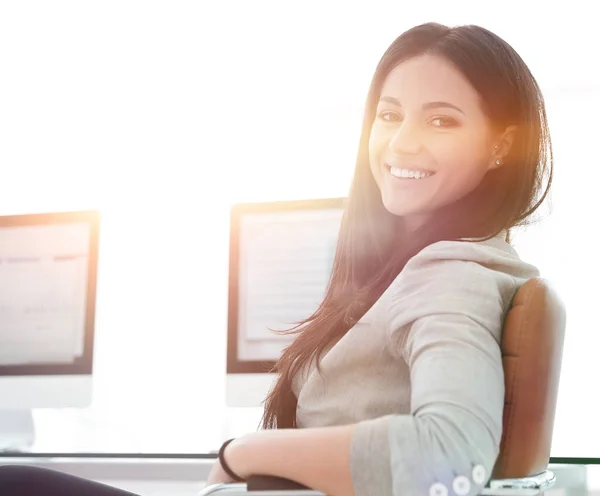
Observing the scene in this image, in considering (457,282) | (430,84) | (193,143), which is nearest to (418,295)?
(457,282)

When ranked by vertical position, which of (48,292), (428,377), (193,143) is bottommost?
(428,377)

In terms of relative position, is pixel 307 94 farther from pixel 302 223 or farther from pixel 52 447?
pixel 52 447

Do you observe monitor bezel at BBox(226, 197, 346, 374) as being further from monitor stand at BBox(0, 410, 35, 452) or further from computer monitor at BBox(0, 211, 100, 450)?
monitor stand at BBox(0, 410, 35, 452)

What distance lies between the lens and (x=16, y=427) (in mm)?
2355

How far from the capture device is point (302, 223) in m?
2.29

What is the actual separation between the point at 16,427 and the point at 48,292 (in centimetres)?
45

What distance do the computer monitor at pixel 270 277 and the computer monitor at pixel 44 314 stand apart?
1.61ft

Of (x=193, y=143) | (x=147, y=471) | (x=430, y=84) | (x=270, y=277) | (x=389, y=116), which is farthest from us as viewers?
(x=193, y=143)

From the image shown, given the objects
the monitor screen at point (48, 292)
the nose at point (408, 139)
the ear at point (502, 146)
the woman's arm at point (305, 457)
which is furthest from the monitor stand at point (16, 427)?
the ear at point (502, 146)

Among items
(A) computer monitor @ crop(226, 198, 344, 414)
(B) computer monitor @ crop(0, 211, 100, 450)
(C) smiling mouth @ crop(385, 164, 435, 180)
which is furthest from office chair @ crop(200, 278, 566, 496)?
(B) computer monitor @ crop(0, 211, 100, 450)

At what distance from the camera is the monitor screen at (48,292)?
237 centimetres

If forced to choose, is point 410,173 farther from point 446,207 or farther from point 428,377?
point 428,377

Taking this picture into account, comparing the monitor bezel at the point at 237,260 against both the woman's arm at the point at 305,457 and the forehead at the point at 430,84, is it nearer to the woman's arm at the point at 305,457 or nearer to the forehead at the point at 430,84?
the forehead at the point at 430,84

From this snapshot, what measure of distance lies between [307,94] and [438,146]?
5.72 ft
